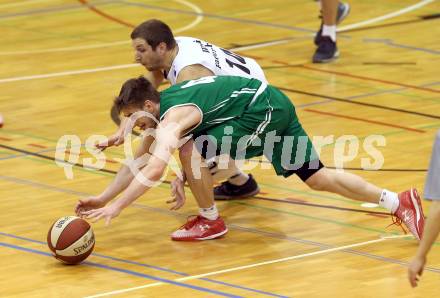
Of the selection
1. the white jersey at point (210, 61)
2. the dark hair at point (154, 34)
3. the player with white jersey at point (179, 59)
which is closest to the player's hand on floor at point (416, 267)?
the player with white jersey at point (179, 59)

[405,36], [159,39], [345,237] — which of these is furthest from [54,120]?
[405,36]

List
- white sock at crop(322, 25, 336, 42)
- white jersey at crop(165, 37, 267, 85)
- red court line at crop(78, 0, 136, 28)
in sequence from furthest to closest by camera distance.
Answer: red court line at crop(78, 0, 136, 28), white sock at crop(322, 25, 336, 42), white jersey at crop(165, 37, 267, 85)

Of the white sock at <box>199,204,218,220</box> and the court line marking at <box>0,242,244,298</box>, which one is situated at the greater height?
the white sock at <box>199,204,218,220</box>

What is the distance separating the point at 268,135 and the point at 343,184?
0.61 metres

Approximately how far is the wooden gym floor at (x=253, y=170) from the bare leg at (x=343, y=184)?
0.99 ft

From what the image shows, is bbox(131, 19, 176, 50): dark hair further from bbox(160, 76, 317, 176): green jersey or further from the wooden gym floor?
the wooden gym floor

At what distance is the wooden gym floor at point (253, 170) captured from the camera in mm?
7371

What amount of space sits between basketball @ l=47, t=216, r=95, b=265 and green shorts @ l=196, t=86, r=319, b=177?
1.02m

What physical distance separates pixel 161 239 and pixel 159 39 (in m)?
1.41

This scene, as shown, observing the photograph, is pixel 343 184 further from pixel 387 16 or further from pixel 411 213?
pixel 387 16

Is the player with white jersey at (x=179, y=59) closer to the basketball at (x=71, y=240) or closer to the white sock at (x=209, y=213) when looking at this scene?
the white sock at (x=209, y=213)

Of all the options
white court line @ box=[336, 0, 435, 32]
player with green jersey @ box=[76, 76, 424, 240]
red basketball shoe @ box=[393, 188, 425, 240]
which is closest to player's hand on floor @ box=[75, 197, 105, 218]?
player with green jersey @ box=[76, 76, 424, 240]

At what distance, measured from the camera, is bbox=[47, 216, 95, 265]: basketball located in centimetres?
752

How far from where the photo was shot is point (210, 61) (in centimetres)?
850
